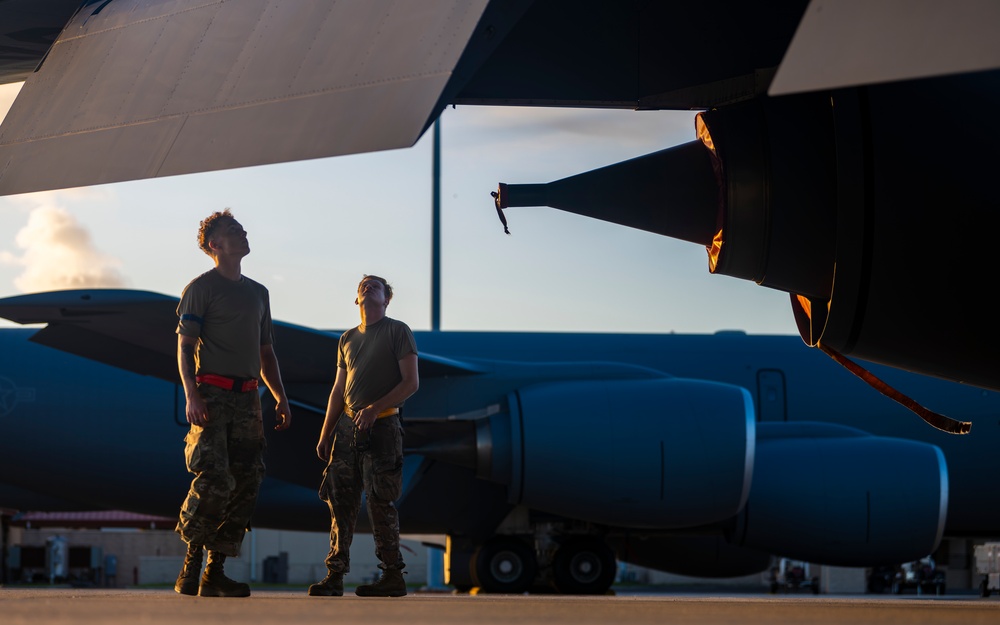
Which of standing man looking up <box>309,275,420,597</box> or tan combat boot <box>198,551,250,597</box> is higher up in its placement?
standing man looking up <box>309,275,420,597</box>

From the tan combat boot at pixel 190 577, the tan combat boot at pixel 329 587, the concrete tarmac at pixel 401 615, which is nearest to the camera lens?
the concrete tarmac at pixel 401 615

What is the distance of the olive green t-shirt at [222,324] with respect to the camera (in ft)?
19.2

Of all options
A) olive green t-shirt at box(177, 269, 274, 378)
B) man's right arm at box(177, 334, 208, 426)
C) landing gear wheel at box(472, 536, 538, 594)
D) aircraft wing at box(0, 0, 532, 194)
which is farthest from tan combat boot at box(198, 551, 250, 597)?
landing gear wheel at box(472, 536, 538, 594)

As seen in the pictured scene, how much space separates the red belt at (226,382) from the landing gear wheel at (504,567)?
6.85m

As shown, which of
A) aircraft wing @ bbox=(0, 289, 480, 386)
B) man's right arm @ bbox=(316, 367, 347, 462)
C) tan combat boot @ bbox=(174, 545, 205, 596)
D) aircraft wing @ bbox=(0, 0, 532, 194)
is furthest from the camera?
aircraft wing @ bbox=(0, 289, 480, 386)

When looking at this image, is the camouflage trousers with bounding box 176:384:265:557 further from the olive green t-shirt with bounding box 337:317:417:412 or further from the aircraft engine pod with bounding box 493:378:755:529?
the aircraft engine pod with bounding box 493:378:755:529

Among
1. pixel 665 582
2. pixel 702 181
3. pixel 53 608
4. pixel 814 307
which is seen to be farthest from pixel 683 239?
pixel 665 582

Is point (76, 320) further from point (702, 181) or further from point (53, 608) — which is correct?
point (702, 181)

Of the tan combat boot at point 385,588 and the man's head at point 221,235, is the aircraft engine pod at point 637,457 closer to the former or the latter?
the tan combat boot at point 385,588

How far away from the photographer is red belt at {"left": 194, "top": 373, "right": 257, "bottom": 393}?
19.1 ft

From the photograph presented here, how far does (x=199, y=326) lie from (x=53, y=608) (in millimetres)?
1911

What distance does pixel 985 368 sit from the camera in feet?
14.7

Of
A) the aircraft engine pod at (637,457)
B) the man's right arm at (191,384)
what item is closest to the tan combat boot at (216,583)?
the man's right arm at (191,384)

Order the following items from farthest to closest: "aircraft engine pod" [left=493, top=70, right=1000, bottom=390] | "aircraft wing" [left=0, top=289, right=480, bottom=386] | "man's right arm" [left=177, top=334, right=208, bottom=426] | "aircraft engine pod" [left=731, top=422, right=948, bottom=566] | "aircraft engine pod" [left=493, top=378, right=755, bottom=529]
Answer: "aircraft engine pod" [left=731, top=422, right=948, bottom=566], "aircraft engine pod" [left=493, top=378, right=755, bottom=529], "aircraft wing" [left=0, top=289, right=480, bottom=386], "man's right arm" [left=177, top=334, right=208, bottom=426], "aircraft engine pod" [left=493, top=70, right=1000, bottom=390]
